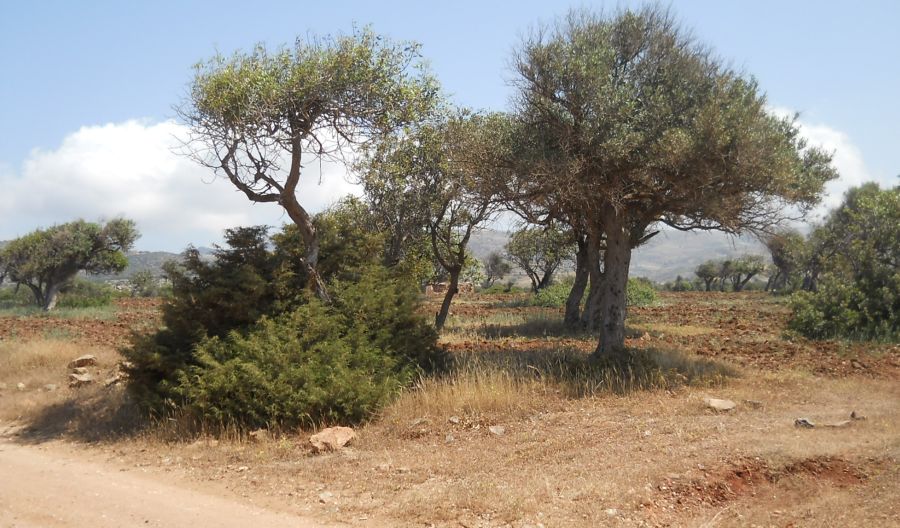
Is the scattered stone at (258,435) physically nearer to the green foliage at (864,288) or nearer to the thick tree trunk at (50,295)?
the green foliage at (864,288)

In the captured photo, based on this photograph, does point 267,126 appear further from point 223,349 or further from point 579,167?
point 579,167

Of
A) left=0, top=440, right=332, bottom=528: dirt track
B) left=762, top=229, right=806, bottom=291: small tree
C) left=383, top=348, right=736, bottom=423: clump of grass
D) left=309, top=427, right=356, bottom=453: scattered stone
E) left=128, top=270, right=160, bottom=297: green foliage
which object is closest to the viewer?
left=0, top=440, right=332, bottom=528: dirt track

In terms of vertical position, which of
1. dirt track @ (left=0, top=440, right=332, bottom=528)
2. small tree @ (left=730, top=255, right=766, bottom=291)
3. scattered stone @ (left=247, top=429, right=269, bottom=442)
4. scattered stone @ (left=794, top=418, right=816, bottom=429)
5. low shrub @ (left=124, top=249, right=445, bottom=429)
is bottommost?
dirt track @ (left=0, top=440, right=332, bottom=528)

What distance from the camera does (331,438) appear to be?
8.55 meters

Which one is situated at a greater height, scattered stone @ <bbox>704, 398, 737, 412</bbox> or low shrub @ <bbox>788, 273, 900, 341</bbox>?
low shrub @ <bbox>788, 273, 900, 341</bbox>

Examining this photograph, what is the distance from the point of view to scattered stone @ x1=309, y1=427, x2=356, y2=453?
8406mm

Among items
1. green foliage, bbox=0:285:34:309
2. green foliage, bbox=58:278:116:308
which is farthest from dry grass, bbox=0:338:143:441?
green foliage, bbox=0:285:34:309

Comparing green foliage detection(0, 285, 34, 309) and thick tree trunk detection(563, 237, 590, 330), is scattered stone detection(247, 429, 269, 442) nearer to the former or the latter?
thick tree trunk detection(563, 237, 590, 330)

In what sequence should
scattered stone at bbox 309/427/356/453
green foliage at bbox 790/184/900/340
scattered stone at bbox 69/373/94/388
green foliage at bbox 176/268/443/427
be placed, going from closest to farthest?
scattered stone at bbox 309/427/356/453, green foliage at bbox 176/268/443/427, scattered stone at bbox 69/373/94/388, green foliage at bbox 790/184/900/340

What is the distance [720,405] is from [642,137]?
428 centimetres

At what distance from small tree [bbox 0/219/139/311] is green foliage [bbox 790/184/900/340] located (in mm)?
35385

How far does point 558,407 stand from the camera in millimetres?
9555

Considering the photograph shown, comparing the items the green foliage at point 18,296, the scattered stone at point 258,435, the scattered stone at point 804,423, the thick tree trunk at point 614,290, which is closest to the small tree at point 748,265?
the thick tree trunk at point 614,290

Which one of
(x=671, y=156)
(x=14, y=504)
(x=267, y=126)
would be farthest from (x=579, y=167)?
(x=14, y=504)
